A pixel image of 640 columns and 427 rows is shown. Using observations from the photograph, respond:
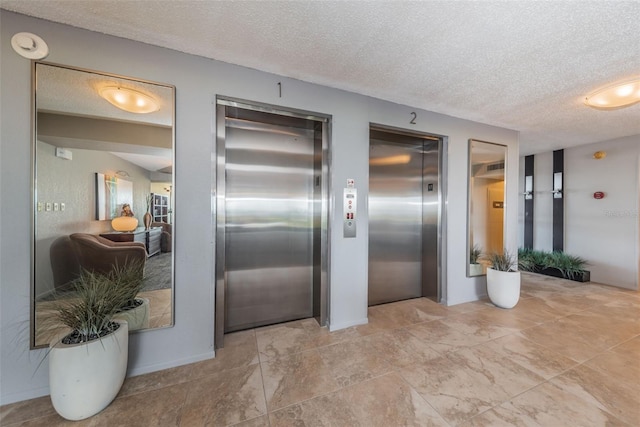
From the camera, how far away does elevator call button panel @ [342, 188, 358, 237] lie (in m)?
2.65

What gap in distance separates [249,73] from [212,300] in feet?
7.10

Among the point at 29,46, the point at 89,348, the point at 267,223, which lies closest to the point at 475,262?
the point at 267,223

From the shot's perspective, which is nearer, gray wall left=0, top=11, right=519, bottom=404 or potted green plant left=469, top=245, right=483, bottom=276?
gray wall left=0, top=11, right=519, bottom=404

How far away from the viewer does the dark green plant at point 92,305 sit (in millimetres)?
1584

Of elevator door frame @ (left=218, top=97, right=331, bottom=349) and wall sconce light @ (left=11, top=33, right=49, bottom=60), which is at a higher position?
wall sconce light @ (left=11, top=33, right=49, bottom=60)

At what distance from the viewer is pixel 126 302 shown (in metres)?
1.89

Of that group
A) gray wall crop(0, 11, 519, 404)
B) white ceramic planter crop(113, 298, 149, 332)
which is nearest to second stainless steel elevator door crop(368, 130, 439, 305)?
gray wall crop(0, 11, 519, 404)

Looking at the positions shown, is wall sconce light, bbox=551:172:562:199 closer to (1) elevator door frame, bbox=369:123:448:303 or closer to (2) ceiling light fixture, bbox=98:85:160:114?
(1) elevator door frame, bbox=369:123:448:303

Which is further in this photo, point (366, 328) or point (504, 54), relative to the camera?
point (366, 328)

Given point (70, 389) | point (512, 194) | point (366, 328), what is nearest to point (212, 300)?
point (70, 389)

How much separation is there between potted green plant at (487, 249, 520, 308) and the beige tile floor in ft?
1.13

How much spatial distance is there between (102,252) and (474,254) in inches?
174

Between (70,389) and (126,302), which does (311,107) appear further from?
(70,389)

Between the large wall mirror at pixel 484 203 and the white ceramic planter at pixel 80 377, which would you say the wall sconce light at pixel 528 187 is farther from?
the white ceramic planter at pixel 80 377
